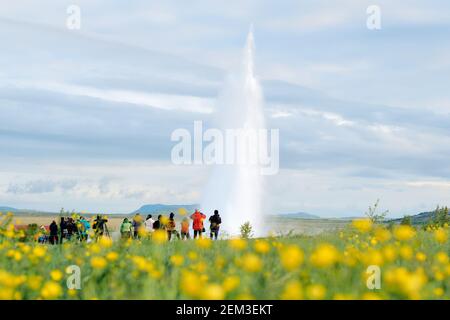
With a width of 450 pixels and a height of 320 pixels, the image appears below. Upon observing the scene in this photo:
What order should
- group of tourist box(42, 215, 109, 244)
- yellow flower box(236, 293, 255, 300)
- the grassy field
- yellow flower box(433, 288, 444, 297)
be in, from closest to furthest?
the grassy field, yellow flower box(236, 293, 255, 300), yellow flower box(433, 288, 444, 297), group of tourist box(42, 215, 109, 244)

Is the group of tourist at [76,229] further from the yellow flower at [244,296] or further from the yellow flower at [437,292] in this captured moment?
the yellow flower at [437,292]

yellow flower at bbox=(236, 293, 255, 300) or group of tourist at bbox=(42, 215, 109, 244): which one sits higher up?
group of tourist at bbox=(42, 215, 109, 244)

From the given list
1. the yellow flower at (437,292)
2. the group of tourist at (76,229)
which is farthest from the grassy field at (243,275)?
the group of tourist at (76,229)

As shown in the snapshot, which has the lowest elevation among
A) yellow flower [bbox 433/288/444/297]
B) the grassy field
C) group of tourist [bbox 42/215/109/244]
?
yellow flower [bbox 433/288/444/297]

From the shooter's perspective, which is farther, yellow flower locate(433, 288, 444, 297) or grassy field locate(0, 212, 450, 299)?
yellow flower locate(433, 288, 444, 297)

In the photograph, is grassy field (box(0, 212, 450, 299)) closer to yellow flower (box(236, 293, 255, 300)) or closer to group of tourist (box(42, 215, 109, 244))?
yellow flower (box(236, 293, 255, 300))

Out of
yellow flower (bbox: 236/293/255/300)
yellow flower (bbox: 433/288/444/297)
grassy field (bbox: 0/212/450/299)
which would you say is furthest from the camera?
yellow flower (bbox: 433/288/444/297)

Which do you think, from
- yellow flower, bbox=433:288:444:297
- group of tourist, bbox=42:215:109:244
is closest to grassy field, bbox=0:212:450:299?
yellow flower, bbox=433:288:444:297

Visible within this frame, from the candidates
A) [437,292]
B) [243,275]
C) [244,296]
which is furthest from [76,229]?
[437,292]

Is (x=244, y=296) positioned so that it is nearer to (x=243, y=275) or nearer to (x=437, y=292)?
(x=243, y=275)

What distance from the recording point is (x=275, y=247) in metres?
10.9

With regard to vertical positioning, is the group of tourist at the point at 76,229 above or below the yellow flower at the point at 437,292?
above
